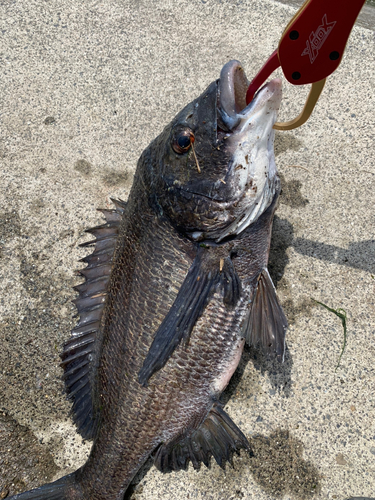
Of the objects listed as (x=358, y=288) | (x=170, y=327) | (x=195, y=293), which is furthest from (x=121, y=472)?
(x=358, y=288)

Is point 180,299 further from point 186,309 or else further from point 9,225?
point 9,225

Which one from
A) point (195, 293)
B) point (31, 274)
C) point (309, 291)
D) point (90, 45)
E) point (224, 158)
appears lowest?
point (31, 274)

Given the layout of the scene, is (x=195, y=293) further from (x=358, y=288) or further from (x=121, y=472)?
(x=358, y=288)

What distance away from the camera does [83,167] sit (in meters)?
3.16

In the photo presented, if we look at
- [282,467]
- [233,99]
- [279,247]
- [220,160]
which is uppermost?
[233,99]

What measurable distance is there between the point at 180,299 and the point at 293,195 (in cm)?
153

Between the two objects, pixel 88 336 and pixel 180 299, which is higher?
pixel 180 299

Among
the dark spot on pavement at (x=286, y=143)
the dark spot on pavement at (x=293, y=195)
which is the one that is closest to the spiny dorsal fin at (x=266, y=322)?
the dark spot on pavement at (x=293, y=195)

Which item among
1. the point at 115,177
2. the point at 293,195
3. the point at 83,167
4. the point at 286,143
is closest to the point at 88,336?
the point at 115,177

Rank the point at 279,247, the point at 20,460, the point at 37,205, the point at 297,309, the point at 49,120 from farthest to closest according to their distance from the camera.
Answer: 1. the point at 49,120
2. the point at 37,205
3. the point at 279,247
4. the point at 297,309
5. the point at 20,460

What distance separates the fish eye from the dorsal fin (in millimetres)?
752

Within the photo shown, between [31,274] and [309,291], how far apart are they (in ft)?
7.20

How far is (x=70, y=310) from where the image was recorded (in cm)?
281

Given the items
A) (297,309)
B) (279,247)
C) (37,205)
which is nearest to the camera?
(297,309)
